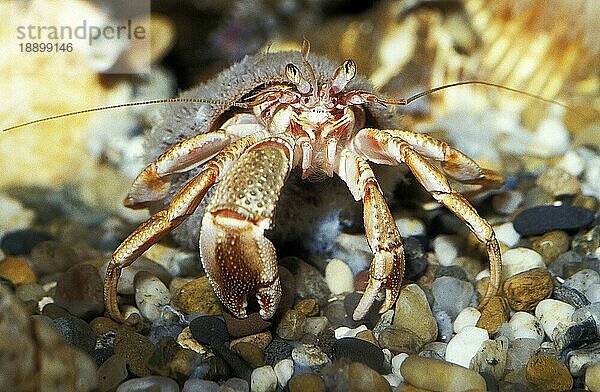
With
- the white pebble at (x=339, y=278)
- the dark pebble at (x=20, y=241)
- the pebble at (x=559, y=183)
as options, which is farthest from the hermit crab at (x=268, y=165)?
the dark pebble at (x=20, y=241)

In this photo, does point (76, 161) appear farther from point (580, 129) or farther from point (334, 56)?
point (580, 129)

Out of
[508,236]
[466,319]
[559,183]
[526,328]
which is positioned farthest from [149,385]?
[559,183]

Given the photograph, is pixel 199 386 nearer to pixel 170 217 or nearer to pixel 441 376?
pixel 170 217

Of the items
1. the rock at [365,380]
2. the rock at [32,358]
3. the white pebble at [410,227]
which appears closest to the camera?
the rock at [32,358]

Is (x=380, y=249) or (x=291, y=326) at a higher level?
(x=380, y=249)

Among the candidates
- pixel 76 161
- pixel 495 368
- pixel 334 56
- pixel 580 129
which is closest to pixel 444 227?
pixel 495 368

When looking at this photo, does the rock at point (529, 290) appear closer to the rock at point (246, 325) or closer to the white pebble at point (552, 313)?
the white pebble at point (552, 313)
